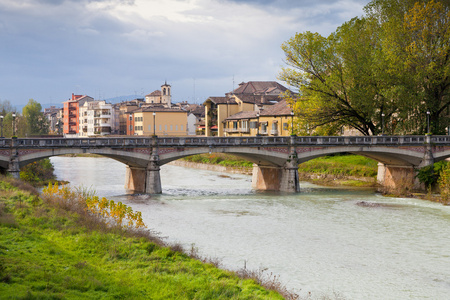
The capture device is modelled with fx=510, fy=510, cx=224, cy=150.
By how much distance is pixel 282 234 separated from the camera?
104 feet

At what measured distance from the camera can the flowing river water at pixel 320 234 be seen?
22.2m


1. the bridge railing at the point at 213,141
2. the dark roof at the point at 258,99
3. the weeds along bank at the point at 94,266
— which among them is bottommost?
the weeds along bank at the point at 94,266

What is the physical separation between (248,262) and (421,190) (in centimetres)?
3273

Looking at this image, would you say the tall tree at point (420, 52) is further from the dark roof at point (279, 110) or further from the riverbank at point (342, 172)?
the dark roof at point (279, 110)

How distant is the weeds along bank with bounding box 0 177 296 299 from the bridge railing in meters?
20.0

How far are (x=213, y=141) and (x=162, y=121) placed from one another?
65216 mm

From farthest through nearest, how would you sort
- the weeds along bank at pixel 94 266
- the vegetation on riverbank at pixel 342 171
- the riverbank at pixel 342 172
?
the vegetation on riverbank at pixel 342 171
the riverbank at pixel 342 172
the weeds along bank at pixel 94 266

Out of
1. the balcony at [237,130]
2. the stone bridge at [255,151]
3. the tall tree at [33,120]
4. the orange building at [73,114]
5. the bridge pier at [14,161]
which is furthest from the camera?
the orange building at [73,114]

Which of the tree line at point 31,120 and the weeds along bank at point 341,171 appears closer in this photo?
the weeds along bank at point 341,171

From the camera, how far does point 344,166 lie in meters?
63.7


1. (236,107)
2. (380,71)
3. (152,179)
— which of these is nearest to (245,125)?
(236,107)

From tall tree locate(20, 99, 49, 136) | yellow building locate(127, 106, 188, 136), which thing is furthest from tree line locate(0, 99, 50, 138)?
yellow building locate(127, 106, 188, 136)

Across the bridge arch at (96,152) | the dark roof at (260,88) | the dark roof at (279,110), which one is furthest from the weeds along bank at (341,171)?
the dark roof at (260,88)

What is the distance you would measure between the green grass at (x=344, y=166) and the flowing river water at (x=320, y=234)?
25.5ft
